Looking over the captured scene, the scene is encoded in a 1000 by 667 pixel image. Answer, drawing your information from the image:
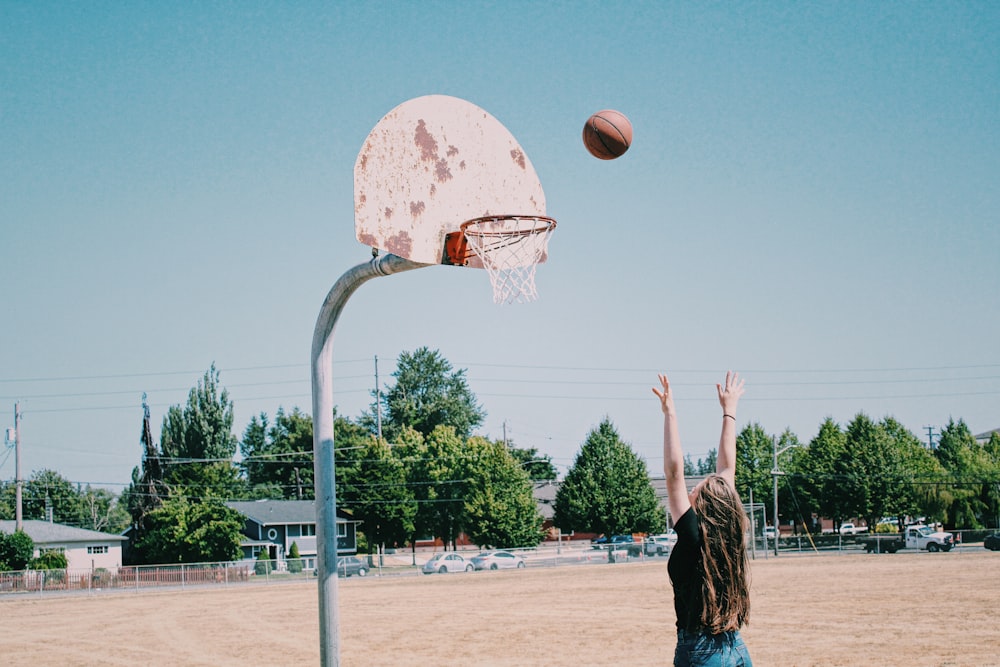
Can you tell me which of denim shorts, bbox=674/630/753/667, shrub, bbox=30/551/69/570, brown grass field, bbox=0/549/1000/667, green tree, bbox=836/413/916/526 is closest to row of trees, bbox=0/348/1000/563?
green tree, bbox=836/413/916/526

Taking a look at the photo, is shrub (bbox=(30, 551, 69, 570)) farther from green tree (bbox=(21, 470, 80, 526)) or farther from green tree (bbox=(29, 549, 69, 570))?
green tree (bbox=(21, 470, 80, 526))

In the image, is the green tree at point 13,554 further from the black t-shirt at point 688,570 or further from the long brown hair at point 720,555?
the long brown hair at point 720,555

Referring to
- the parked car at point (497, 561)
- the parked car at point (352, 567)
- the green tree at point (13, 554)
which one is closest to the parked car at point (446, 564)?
the parked car at point (497, 561)

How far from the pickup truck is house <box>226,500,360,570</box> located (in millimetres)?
35932

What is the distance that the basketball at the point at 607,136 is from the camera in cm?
868

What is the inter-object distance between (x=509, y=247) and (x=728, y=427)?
150 inches

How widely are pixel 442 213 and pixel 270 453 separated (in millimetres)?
92923

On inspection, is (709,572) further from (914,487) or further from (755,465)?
(755,465)

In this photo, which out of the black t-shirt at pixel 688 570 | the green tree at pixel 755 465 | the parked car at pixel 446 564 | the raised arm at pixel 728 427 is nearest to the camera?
the black t-shirt at pixel 688 570

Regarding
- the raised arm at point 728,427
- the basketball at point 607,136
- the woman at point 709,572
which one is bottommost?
the woman at point 709,572

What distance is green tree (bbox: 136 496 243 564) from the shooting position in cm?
5384

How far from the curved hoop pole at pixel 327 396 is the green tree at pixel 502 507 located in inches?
2359

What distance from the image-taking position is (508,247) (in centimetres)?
835

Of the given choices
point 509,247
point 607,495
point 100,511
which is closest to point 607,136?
point 509,247
